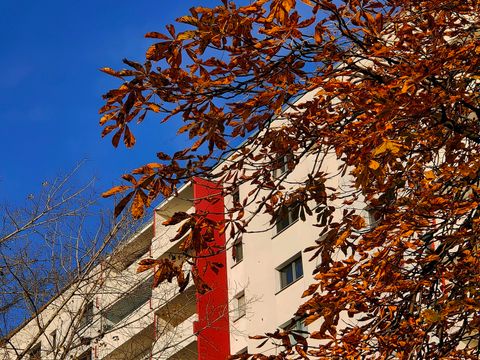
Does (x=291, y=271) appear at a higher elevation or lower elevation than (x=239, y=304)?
lower

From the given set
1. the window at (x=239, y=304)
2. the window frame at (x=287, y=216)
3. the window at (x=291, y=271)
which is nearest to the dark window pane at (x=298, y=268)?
the window at (x=291, y=271)

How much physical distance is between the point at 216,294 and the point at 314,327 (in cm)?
664

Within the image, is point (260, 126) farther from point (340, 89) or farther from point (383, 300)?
point (383, 300)

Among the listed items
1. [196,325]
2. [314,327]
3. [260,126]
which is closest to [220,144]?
[260,126]

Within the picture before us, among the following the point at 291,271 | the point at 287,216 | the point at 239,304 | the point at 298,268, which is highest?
the point at 239,304

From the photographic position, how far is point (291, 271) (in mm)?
26172

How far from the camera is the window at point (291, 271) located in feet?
84.5

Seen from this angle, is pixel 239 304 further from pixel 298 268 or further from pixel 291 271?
pixel 298 268

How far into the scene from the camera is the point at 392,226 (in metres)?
7.27

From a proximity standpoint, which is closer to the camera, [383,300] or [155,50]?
[155,50]

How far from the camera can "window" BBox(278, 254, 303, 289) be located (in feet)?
84.5

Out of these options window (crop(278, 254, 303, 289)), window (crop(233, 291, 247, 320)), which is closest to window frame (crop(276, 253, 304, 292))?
window (crop(278, 254, 303, 289))

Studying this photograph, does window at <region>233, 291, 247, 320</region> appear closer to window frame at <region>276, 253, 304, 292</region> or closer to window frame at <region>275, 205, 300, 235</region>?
window frame at <region>276, 253, 304, 292</region>

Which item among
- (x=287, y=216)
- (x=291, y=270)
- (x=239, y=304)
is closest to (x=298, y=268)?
(x=291, y=270)
